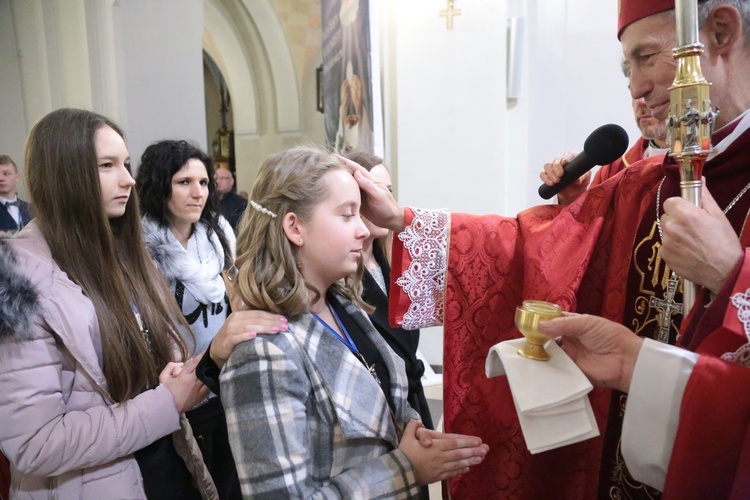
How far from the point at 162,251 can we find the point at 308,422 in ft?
5.36

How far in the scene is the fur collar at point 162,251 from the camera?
2580 millimetres

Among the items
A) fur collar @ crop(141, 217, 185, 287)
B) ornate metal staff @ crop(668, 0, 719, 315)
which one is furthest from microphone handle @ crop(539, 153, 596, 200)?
fur collar @ crop(141, 217, 185, 287)

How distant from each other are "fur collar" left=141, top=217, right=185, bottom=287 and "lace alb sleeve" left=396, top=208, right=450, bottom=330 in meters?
1.35

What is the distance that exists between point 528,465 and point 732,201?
34.6 inches

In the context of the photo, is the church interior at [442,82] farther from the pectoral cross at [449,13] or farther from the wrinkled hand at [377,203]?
the wrinkled hand at [377,203]

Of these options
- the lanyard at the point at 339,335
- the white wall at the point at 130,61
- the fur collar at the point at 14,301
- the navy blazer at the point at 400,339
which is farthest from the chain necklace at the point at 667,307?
the white wall at the point at 130,61

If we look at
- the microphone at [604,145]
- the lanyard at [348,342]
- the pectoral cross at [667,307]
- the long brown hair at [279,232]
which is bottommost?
the lanyard at [348,342]

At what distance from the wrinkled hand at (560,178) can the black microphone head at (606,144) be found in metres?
0.15

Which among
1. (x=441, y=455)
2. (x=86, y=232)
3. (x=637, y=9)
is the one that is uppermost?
(x=637, y=9)

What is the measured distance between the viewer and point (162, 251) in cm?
264

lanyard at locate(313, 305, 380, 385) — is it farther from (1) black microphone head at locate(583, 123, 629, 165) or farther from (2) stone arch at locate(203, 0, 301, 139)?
(2) stone arch at locate(203, 0, 301, 139)

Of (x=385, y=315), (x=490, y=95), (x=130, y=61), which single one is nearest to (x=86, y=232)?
(x=385, y=315)

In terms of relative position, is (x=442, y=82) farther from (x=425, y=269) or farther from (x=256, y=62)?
(x=256, y=62)

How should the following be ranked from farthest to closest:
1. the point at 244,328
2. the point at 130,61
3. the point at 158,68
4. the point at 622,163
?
the point at 158,68 → the point at 130,61 → the point at 622,163 → the point at 244,328
